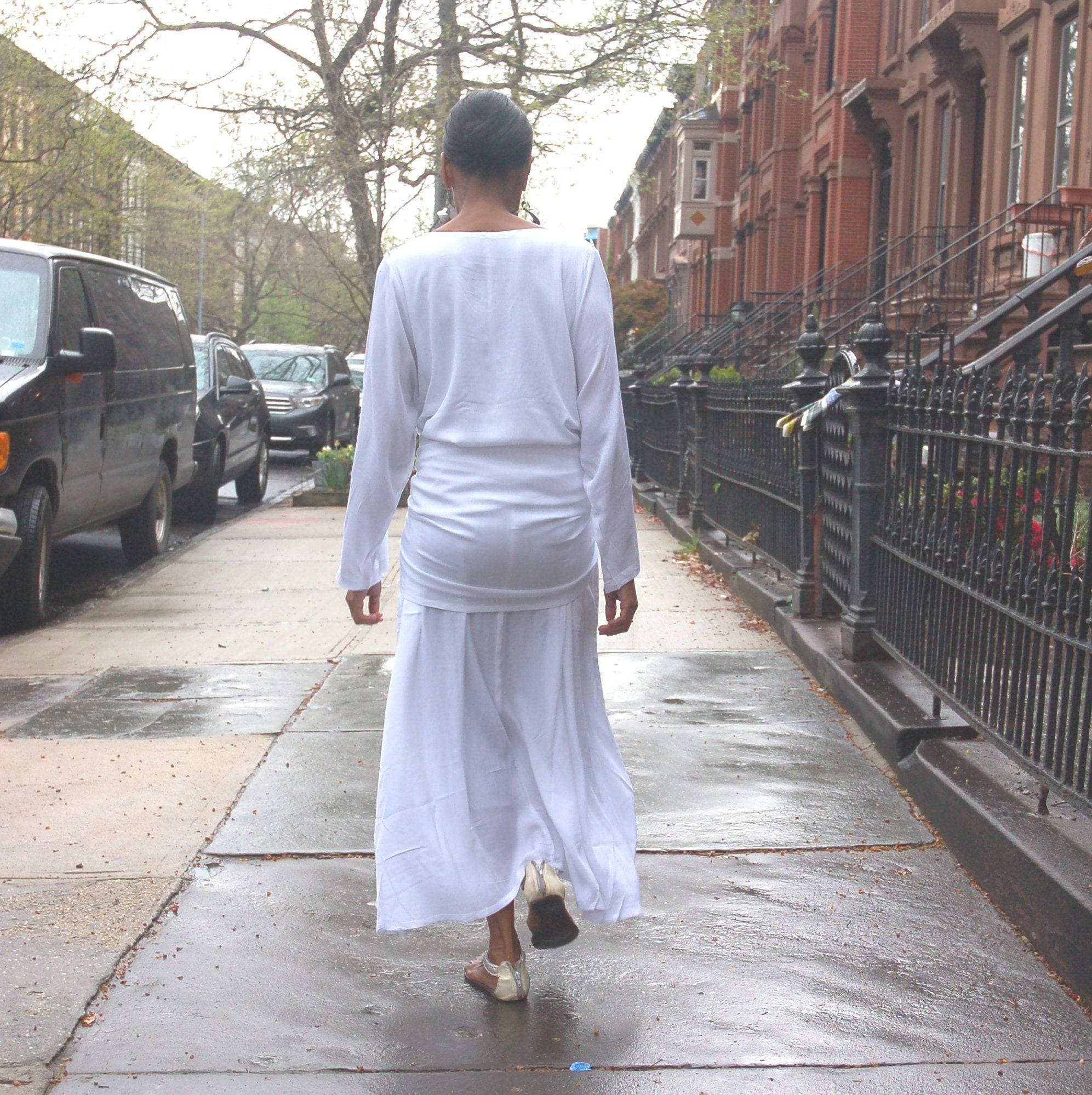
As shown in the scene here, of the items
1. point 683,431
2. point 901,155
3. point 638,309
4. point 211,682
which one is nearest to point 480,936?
point 211,682

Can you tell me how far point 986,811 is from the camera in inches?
157

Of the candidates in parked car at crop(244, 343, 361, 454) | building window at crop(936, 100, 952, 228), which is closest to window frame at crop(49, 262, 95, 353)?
parked car at crop(244, 343, 361, 454)

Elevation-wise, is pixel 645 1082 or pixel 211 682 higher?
pixel 211 682

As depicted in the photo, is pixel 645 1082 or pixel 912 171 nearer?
pixel 645 1082

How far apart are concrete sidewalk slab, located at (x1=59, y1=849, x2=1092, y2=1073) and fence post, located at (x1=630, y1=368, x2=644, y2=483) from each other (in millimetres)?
12330

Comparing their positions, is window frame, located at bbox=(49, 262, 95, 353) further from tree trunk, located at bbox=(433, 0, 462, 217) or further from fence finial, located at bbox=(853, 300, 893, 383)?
tree trunk, located at bbox=(433, 0, 462, 217)

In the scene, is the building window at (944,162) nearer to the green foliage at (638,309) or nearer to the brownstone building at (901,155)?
the brownstone building at (901,155)

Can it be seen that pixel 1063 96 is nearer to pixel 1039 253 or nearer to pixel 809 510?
pixel 1039 253

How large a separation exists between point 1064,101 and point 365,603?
14326mm

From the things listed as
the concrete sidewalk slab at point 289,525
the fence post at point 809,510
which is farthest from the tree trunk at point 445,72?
the fence post at point 809,510

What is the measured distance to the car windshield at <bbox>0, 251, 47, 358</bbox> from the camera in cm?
823

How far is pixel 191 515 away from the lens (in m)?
14.3

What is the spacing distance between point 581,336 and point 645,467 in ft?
42.9

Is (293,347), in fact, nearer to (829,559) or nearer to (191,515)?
(191,515)
